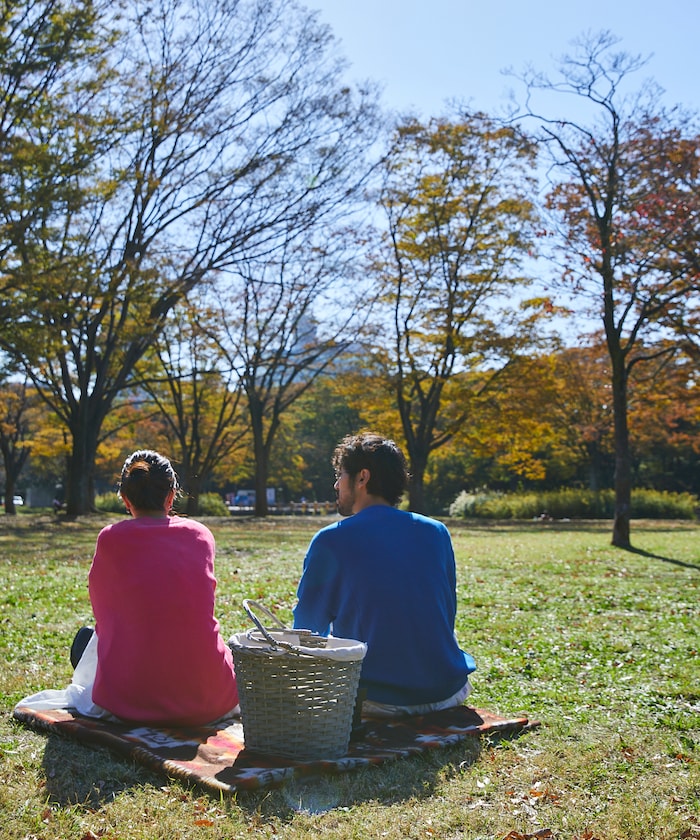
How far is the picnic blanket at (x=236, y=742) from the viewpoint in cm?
331

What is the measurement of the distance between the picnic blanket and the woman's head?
39.5 inches

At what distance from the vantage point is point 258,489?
28.5m

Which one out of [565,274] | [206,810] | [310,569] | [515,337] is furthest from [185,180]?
[206,810]

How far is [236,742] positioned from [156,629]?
626 mm

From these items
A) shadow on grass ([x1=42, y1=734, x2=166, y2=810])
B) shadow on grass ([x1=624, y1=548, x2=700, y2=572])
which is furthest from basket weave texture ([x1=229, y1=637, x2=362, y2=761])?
shadow on grass ([x1=624, y1=548, x2=700, y2=572])

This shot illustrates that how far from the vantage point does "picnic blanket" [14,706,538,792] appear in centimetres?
331

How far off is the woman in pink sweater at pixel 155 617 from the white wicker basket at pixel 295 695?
0.51m

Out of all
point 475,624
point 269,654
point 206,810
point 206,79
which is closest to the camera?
point 206,810

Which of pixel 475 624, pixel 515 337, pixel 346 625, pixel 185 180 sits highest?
pixel 185 180

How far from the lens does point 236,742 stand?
3785 millimetres

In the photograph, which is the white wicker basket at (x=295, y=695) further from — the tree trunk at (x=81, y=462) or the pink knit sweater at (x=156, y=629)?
the tree trunk at (x=81, y=462)

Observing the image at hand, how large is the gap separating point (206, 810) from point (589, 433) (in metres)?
30.9

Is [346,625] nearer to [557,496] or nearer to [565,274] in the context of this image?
[565,274]

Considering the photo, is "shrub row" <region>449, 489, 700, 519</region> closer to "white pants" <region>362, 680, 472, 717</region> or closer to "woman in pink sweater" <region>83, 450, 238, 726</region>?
"white pants" <region>362, 680, 472, 717</region>
